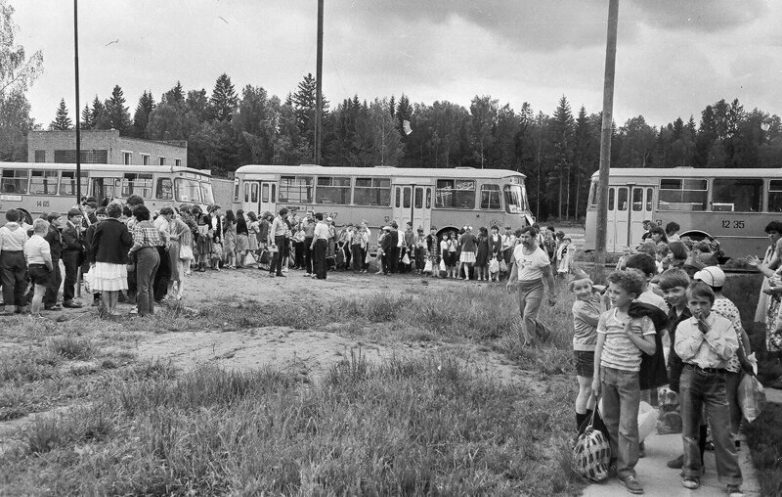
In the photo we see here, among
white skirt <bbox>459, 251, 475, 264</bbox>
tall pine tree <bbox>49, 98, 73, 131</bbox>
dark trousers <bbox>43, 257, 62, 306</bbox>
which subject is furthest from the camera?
tall pine tree <bbox>49, 98, 73, 131</bbox>

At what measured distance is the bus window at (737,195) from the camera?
22312 mm

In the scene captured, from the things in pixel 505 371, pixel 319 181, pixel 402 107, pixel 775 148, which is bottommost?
pixel 505 371

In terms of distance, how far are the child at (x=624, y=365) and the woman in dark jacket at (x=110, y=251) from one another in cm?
761

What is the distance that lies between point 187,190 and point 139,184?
1.85m

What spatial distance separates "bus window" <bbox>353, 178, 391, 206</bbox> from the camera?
82.1ft

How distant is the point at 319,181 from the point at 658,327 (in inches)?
845

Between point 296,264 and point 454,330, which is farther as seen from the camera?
point 296,264

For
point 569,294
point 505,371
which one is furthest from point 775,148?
point 505,371

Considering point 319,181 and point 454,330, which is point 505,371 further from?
point 319,181

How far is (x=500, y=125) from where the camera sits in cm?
8938

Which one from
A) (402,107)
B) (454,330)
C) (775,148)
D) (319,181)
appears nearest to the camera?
(454,330)

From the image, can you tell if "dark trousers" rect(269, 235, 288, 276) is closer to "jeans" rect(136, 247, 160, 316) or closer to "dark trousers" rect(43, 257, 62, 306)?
"dark trousers" rect(43, 257, 62, 306)

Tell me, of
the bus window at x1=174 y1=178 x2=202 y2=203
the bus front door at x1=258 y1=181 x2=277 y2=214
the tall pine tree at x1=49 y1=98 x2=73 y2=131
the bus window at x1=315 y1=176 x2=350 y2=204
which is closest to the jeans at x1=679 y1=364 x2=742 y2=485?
the bus window at x1=315 y1=176 x2=350 y2=204

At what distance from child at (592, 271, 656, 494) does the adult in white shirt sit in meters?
4.13
